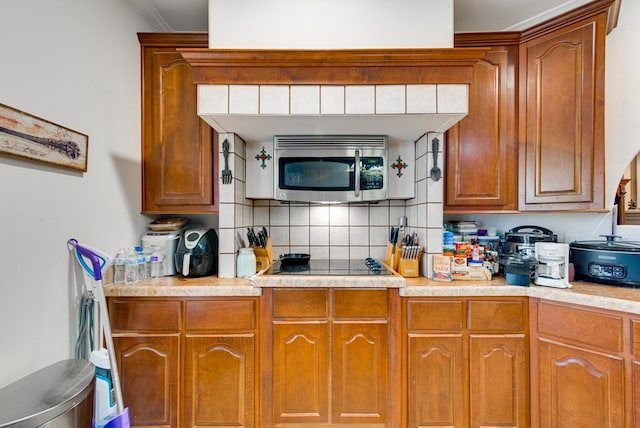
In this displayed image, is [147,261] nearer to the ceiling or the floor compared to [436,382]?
nearer to the ceiling

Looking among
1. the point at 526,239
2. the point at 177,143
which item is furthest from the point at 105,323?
the point at 526,239

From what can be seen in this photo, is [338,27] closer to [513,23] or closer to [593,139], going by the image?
[513,23]

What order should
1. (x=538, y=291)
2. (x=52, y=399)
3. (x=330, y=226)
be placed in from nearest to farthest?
(x=52, y=399)
(x=538, y=291)
(x=330, y=226)

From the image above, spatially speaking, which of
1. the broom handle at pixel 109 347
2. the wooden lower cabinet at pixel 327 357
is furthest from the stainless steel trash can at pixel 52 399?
the wooden lower cabinet at pixel 327 357

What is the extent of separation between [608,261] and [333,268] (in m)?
1.50

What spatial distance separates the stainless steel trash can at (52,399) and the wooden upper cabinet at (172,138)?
0.99 meters

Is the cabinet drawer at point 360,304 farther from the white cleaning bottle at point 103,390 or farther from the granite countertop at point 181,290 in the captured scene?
the white cleaning bottle at point 103,390

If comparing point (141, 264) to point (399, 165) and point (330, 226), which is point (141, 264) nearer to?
point (330, 226)

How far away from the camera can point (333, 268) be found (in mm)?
1773

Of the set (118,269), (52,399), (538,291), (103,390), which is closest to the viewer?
(52,399)

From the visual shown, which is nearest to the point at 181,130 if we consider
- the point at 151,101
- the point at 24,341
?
the point at 151,101

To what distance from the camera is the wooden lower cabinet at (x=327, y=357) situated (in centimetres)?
149

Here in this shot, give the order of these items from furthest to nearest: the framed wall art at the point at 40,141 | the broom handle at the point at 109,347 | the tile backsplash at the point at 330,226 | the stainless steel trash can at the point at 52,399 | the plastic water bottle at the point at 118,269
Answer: the tile backsplash at the point at 330,226, the plastic water bottle at the point at 118,269, the broom handle at the point at 109,347, the framed wall art at the point at 40,141, the stainless steel trash can at the point at 52,399

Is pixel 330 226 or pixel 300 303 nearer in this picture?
pixel 300 303
